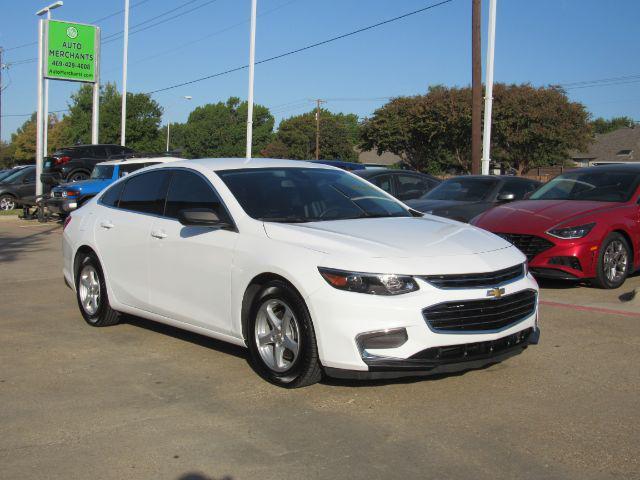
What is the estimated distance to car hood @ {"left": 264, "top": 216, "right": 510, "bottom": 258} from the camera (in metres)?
4.88

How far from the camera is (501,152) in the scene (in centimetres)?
5031

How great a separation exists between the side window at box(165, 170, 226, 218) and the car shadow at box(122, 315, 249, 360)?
3.79 ft

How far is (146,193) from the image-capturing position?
22.1 feet

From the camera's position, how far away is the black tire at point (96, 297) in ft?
23.2

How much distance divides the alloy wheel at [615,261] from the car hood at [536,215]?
1.55 ft

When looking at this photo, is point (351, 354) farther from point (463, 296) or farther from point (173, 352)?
point (173, 352)

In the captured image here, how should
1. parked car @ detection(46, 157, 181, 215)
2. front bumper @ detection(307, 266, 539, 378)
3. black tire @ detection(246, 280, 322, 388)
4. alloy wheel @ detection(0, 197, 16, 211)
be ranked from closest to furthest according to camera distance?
front bumper @ detection(307, 266, 539, 378) → black tire @ detection(246, 280, 322, 388) → parked car @ detection(46, 157, 181, 215) → alloy wheel @ detection(0, 197, 16, 211)

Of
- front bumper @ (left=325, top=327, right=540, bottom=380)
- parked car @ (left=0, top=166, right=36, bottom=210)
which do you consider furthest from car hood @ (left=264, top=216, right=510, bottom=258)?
parked car @ (left=0, top=166, right=36, bottom=210)

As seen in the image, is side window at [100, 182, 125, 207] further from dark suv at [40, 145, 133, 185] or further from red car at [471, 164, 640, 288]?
dark suv at [40, 145, 133, 185]

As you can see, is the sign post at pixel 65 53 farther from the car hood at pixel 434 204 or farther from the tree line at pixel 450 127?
the car hood at pixel 434 204

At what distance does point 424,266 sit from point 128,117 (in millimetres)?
63365

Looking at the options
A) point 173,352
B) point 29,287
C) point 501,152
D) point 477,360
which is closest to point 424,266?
point 477,360

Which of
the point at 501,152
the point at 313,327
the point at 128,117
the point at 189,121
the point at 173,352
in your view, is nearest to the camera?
the point at 313,327

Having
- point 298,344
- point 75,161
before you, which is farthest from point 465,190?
point 75,161
